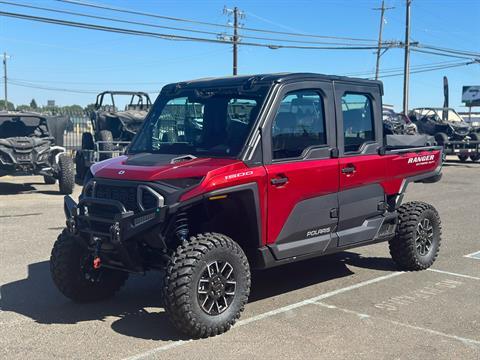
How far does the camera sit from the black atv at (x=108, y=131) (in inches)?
645

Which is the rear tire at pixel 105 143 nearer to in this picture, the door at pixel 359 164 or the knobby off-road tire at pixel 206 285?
the door at pixel 359 164

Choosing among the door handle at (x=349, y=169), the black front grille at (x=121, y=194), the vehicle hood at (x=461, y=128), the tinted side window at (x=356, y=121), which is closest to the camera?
the black front grille at (x=121, y=194)

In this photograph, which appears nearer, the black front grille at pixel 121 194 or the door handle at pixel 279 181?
the black front grille at pixel 121 194

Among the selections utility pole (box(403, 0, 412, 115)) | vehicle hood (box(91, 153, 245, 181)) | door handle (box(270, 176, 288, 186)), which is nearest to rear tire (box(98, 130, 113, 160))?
vehicle hood (box(91, 153, 245, 181))

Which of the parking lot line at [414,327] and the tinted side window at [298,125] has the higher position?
the tinted side window at [298,125]

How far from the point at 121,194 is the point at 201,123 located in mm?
1166

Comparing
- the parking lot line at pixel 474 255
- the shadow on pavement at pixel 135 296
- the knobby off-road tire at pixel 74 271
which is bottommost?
the parking lot line at pixel 474 255

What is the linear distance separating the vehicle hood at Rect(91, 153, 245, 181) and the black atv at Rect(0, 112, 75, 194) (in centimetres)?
908

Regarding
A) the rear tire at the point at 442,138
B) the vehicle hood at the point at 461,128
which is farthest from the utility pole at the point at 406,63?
the rear tire at the point at 442,138

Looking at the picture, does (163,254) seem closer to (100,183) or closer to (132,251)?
(132,251)

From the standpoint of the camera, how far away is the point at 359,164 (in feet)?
20.0

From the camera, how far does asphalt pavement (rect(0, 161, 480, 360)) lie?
4.60 metres

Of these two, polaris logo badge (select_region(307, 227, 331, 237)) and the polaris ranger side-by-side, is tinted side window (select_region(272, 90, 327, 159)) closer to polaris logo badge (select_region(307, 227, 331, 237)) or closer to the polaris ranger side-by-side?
the polaris ranger side-by-side

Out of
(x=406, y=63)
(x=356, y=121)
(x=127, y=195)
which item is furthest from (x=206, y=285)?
(x=406, y=63)
